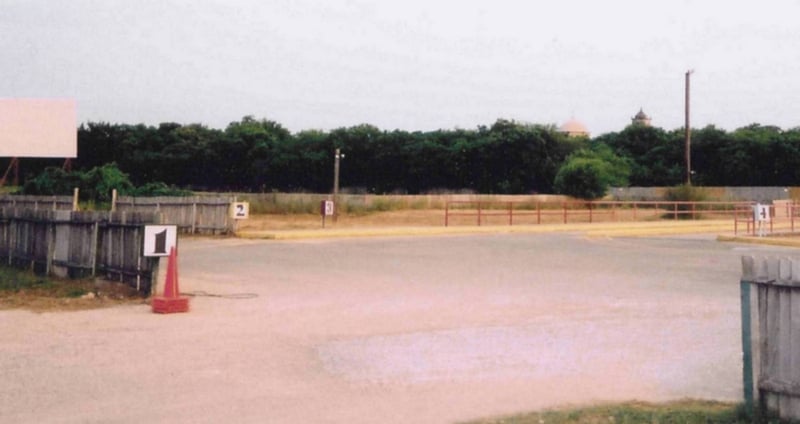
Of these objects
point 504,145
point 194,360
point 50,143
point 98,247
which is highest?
point 504,145

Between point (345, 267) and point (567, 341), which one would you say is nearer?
point (567, 341)

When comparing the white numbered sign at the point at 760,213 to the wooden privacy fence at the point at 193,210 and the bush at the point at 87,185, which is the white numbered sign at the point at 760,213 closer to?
the wooden privacy fence at the point at 193,210

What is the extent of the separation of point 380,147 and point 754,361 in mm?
88922

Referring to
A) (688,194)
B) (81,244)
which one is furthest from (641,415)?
(688,194)

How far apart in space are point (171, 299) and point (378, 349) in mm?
4071

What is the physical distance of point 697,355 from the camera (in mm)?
9922

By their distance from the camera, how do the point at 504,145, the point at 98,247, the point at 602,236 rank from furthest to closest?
the point at 504,145, the point at 602,236, the point at 98,247

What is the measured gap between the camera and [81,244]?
53.6ft

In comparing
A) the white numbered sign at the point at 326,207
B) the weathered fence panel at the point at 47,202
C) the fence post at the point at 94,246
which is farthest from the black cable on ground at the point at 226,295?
Result: the white numbered sign at the point at 326,207

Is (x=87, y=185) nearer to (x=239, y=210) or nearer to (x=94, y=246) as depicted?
(x=239, y=210)

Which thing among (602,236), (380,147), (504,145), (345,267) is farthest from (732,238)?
(380,147)

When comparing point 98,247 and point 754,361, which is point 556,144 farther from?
point 754,361

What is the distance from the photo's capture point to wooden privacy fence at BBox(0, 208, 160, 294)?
Answer: 48.3 feet

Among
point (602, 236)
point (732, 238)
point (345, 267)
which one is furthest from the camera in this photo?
point (602, 236)
